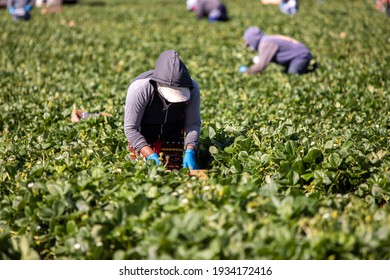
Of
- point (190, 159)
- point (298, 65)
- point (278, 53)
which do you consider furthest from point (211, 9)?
point (190, 159)

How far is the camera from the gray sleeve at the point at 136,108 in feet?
Answer: 14.9

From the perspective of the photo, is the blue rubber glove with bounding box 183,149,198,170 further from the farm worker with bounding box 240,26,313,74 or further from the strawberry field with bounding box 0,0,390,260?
the farm worker with bounding box 240,26,313,74

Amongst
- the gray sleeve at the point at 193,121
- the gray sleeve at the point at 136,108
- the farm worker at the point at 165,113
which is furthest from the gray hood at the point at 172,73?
the gray sleeve at the point at 193,121

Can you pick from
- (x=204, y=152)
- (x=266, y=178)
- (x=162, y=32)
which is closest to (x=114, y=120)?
(x=204, y=152)

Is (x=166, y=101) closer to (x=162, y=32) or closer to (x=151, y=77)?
(x=151, y=77)

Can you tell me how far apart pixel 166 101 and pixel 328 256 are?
2286mm

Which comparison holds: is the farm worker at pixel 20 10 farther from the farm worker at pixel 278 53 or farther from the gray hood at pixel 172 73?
the gray hood at pixel 172 73

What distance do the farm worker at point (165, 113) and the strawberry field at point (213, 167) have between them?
221 millimetres

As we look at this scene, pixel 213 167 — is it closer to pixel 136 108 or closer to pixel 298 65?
pixel 136 108

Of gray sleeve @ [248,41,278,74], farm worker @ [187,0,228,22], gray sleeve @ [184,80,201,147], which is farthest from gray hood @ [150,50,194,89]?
farm worker @ [187,0,228,22]

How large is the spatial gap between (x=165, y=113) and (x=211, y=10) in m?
12.7

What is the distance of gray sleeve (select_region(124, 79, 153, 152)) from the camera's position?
455 centimetres

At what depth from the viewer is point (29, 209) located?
144 inches

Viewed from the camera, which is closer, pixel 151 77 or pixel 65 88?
pixel 151 77
